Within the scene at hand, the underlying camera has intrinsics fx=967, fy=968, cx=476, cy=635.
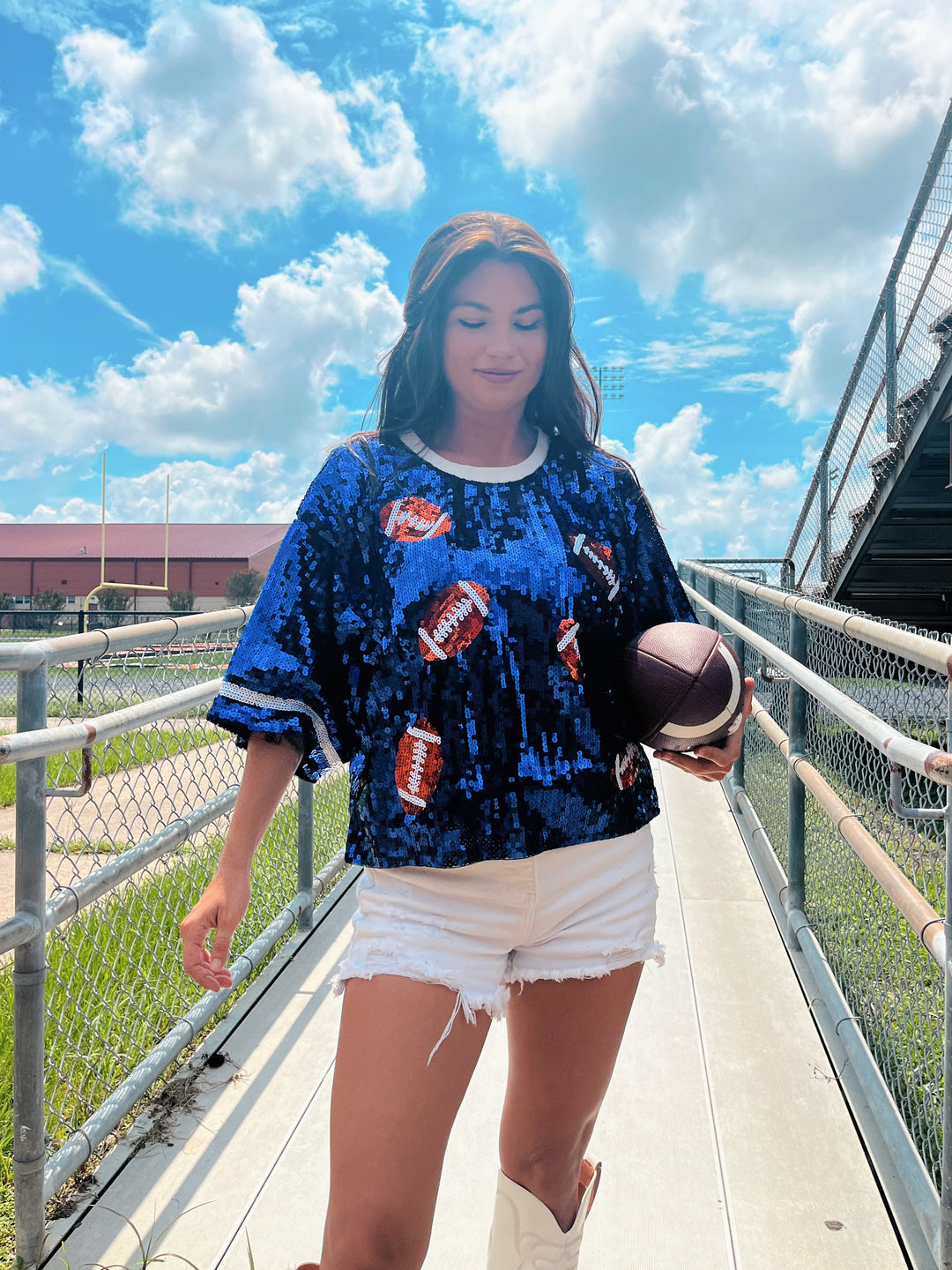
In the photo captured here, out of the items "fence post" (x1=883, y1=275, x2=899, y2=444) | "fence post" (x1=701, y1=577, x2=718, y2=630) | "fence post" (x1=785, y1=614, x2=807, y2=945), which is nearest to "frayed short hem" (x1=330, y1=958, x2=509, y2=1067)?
"fence post" (x1=785, y1=614, x2=807, y2=945)

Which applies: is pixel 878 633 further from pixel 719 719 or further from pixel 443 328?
pixel 443 328

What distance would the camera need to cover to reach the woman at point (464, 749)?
4.04 feet

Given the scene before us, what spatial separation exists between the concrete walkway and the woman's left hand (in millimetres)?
1130

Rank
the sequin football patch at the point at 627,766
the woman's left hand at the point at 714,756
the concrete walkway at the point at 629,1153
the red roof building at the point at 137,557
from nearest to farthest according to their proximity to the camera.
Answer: the sequin football patch at the point at 627,766
the woman's left hand at the point at 714,756
the concrete walkway at the point at 629,1153
the red roof building at the point at 137,557

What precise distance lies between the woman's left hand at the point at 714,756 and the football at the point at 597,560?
27 cm

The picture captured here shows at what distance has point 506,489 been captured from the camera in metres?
1.41

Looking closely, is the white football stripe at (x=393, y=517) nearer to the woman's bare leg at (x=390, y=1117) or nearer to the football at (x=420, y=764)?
the football at (x=420, y=764)

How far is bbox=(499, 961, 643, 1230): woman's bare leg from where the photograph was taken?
1.36 metres

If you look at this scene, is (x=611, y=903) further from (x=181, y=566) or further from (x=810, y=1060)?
(x=181, y=566)

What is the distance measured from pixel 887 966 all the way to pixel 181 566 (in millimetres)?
55715

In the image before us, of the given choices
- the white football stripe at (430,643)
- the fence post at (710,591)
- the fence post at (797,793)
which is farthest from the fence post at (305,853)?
the fence post at (710,591)

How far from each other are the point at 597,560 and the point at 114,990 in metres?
2.30

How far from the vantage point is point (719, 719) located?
1479 millimetres

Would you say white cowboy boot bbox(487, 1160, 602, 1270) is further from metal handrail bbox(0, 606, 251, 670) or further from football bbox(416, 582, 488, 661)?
metal handrail bbox(0, 606, 251, 670)
